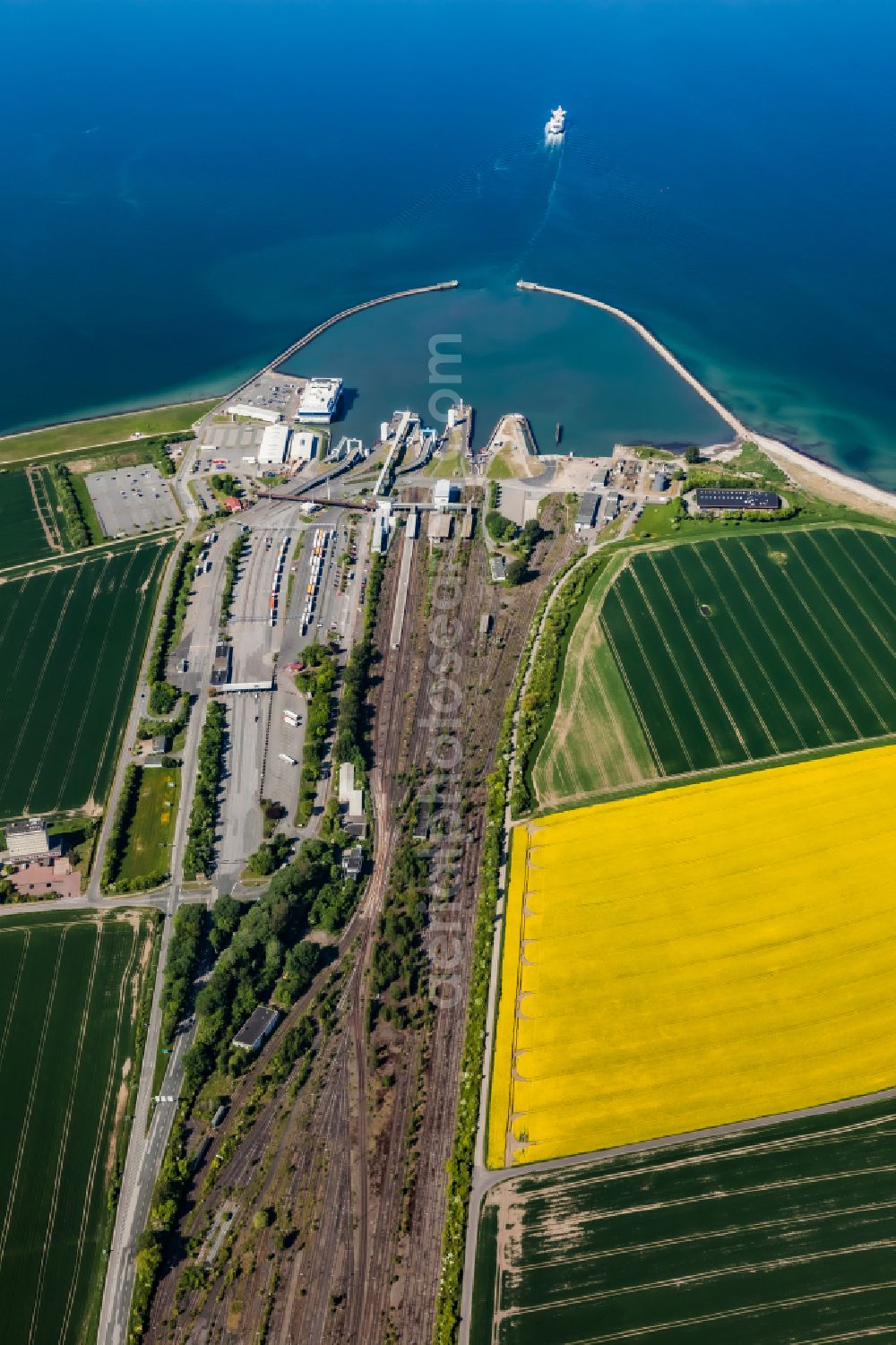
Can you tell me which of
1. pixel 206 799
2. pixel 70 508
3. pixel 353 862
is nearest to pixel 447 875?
pixel 353 862

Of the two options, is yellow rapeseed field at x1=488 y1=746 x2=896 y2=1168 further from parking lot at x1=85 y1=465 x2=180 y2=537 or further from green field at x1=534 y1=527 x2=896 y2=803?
parking lot at x1=85 y1=465 x2=180 y2=537

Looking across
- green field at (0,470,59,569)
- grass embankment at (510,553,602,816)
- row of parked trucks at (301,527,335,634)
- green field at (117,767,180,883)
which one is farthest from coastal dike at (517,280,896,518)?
green field at (0,470,59,569)

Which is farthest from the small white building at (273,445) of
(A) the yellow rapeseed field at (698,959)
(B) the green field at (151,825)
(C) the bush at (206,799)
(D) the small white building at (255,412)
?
(A) the yellow rapeseed field at (698,959)

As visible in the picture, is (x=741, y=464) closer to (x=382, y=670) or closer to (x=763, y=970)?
(x=382, y=670)

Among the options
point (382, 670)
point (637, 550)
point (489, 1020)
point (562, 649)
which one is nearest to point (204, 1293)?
point (489, 1020)

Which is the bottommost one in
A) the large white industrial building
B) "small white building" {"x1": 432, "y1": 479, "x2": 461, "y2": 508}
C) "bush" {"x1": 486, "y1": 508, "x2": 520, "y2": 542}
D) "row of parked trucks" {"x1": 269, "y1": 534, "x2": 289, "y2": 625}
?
"row of parked trucks" {"x1": 269, "y1": 534, "x2": 289, "y2": 625}

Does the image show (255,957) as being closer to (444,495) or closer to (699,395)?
(444,495)
